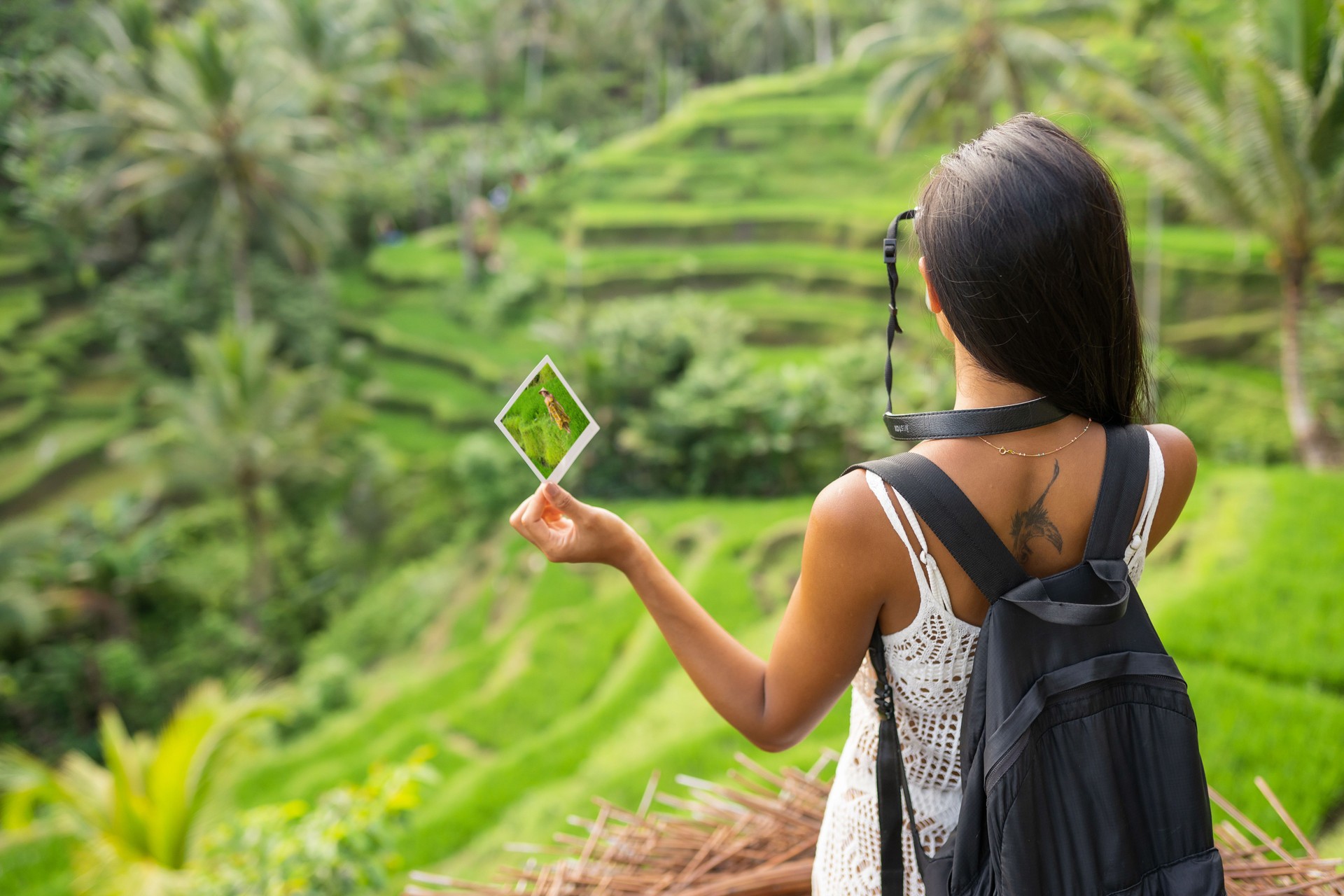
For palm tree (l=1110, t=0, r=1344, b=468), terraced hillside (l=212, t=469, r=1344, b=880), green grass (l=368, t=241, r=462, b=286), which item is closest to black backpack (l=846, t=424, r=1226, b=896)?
terraced hillside (l=212, t=469, r=1344, b=880)

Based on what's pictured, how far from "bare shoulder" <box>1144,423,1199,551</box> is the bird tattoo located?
0.46 meters

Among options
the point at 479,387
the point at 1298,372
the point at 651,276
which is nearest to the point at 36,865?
the point at 479,387

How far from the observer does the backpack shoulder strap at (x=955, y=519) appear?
23.3 inches

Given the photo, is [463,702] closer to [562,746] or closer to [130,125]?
[562,746]

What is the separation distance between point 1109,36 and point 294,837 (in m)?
14.6

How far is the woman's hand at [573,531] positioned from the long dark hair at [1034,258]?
12.3 inches

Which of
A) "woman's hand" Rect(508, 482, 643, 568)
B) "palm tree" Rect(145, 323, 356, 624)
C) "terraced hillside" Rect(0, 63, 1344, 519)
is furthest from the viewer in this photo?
"terraced hillside" Rect(0, 63, 1344, 519)

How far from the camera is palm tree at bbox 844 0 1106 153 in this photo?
907 cm

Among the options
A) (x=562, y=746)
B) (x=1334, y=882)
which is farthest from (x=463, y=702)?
(x=1334, y=882)

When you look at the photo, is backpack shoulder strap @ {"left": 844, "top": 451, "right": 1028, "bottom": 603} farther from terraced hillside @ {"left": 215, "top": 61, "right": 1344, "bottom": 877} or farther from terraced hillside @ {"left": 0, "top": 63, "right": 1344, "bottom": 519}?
terraced hillside @ {"left": 0, "top": 63, "right": 1344, "bottom": 519}

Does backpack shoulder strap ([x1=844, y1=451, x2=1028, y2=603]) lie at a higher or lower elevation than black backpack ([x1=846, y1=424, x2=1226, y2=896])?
higher

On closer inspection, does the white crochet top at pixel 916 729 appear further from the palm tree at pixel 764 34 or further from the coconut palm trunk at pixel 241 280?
the palm tree at pixel 764 34

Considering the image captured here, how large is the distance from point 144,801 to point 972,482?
11.5ft

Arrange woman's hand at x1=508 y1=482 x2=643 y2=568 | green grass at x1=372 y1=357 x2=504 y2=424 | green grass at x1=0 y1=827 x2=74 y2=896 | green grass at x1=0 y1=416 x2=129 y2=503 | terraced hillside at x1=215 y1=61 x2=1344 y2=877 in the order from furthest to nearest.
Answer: green grass at x1=372 y1=357 x2=504 y2=424 < green grass at x1=0 y1=416 x2=129 y2=503 < green grass at x1=0 y1=827 x2=74 y2=896 < terraced hillside at x1=215 y1=61 x2=1344 y2=877 < woman's hand at x1=508 y1=482 x2=643 y2=568
